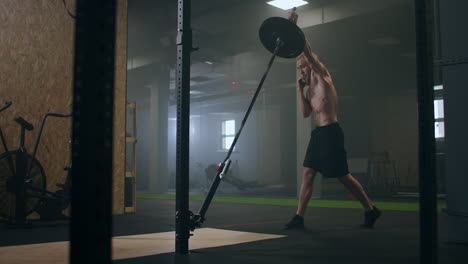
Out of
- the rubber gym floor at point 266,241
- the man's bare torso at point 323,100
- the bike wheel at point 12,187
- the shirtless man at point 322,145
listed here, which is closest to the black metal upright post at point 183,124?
the rubber gym floor at point 266,241

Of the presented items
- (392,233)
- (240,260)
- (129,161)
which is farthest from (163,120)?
(240,260)

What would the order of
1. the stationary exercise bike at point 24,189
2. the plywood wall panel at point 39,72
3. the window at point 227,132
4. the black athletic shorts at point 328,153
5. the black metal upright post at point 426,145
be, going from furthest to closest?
the window at point 227,132 < the plywood wall panel at point 39,72 < the stationary exercise bike at point 24,189 < the black athletic shorts at point 328,153 < the black metal upright post at point 426,145

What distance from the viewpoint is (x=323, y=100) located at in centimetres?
440

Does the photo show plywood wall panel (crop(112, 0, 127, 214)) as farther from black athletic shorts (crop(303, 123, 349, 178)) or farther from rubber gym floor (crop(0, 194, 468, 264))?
black athletic shorts (crop(303, 123, 349, 178))

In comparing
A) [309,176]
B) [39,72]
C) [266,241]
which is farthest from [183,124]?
[39,72]

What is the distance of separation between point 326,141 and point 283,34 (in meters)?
1.32

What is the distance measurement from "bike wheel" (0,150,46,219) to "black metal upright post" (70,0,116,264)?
417 centimetres

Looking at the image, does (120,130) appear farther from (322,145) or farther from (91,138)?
(91,138)

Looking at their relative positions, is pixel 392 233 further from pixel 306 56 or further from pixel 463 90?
pixel 306 56

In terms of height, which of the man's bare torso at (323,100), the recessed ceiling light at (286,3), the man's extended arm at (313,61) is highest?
the recessed ceiling light at (286,3)

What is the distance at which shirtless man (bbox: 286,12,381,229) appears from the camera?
4262 mm

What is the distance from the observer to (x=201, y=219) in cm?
292

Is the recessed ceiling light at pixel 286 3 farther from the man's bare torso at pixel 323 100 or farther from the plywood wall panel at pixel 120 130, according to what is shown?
the man's bare torso at pixel 323 100

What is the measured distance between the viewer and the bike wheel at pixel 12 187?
455 cm
